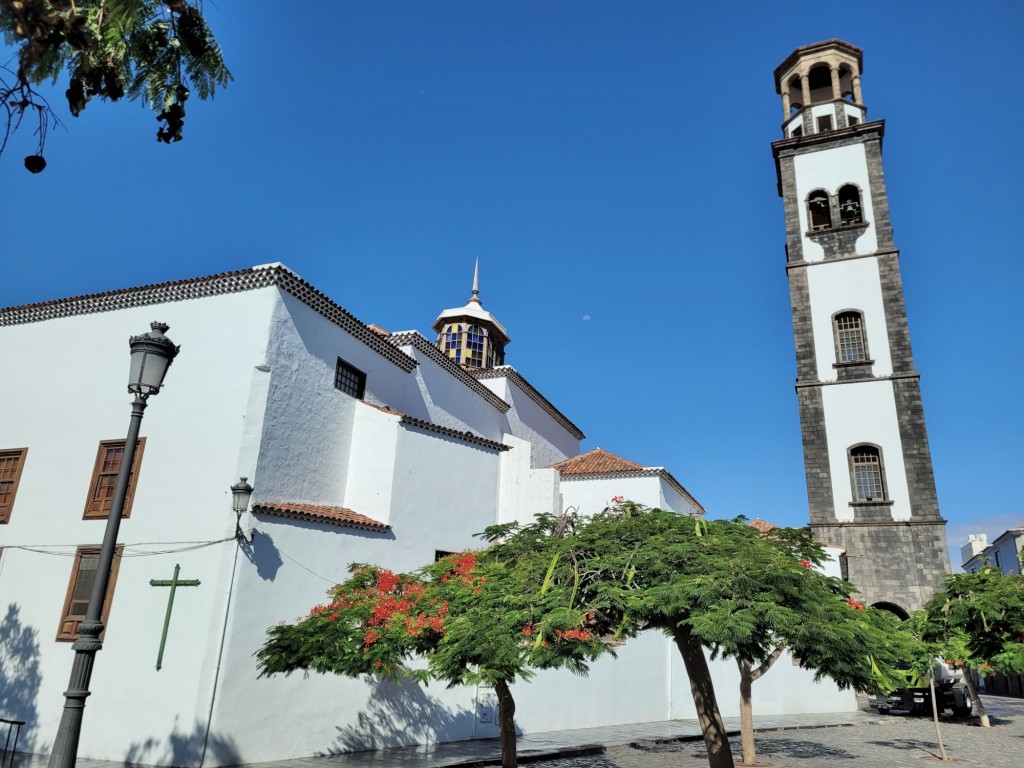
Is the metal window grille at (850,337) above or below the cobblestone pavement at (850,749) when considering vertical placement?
above

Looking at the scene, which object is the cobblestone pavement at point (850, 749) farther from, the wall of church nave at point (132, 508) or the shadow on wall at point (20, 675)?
the shadow on wall at point (20, 675)

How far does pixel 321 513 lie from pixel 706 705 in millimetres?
8199

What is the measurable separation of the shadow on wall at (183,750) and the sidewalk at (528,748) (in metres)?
0.30

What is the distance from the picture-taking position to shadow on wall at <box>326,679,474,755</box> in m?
13.0

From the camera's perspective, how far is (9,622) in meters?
12.6

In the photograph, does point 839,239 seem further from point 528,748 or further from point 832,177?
point 528,748

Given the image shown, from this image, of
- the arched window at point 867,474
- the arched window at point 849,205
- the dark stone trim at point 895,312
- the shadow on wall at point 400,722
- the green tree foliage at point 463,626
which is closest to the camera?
the green tree foliage at point 463,626

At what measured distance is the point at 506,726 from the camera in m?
8.90

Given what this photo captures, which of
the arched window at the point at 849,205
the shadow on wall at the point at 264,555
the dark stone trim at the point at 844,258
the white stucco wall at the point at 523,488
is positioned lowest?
the shadow on wall at the point at 264,555

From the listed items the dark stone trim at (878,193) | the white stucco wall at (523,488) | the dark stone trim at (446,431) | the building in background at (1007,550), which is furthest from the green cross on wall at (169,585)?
the building in background at (1007,550)

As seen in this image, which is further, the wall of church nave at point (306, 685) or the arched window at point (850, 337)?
the arched window at point (850, 337)

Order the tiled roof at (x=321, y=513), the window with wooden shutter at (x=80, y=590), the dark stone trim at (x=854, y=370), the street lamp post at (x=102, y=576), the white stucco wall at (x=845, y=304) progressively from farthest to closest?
the white stucco wall at (x=845, y=304) < the dark stone trim at (x=854, y=370) < the tiled roof at (x=321, y=513) < the window with wooden shutter at (x=80, y=590) < the street lamp post at (x=102, y=576)

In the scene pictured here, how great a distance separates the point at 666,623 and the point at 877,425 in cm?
2112

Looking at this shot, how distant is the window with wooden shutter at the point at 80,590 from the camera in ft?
39.7
